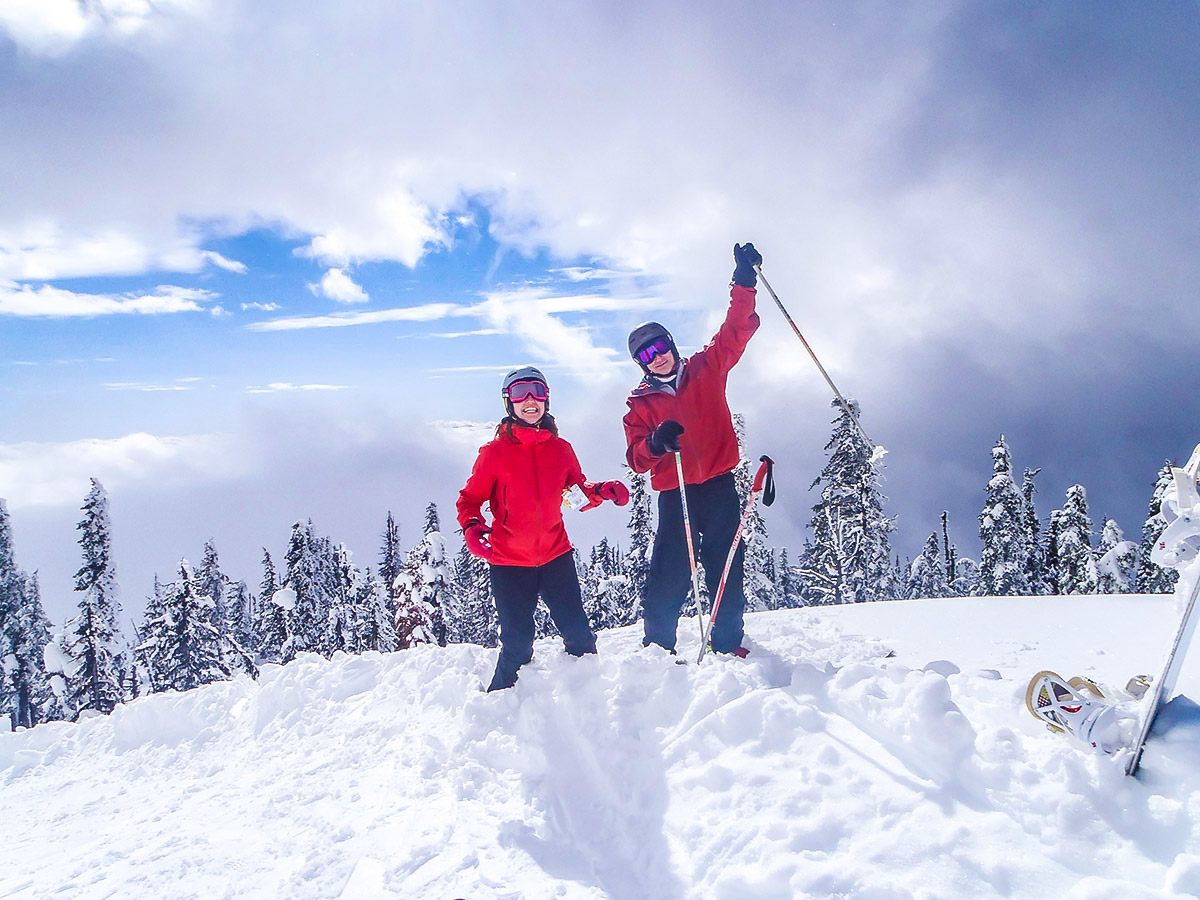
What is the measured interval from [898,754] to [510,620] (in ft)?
10.2

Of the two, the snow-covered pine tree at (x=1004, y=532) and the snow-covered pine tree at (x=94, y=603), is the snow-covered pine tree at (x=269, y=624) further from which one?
the snow-covered pine tree at (x=1004, y=532)

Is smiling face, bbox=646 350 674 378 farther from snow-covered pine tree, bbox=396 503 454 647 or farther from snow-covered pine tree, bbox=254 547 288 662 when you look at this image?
snow-covered pine tree, bbox=254 547 288 662

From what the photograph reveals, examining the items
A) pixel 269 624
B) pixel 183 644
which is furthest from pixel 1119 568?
pixel 269 624

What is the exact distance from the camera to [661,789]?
362cm

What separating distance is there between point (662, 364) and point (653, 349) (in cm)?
16

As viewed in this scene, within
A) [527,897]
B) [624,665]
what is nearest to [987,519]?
[624,665]

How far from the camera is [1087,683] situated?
3.26 m

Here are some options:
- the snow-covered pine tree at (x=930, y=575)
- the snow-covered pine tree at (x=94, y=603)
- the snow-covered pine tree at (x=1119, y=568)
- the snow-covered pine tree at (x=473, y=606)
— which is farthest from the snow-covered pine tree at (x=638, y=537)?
the snow-covered pine tree at (x=930, y=575)

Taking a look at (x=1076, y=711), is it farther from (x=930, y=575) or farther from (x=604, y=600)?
(x=930, y=575)

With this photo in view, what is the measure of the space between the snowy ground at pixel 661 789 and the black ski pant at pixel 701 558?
0.49 meters

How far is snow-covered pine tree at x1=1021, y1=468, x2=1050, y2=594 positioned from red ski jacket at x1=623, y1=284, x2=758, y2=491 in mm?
25485

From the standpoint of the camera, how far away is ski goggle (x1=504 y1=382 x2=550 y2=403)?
5457mm

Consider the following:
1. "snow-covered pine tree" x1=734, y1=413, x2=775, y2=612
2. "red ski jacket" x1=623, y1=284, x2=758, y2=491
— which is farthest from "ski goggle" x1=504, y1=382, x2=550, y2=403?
"snow-covered pine tree" x1=734, y1=413, x2=775, y2=612

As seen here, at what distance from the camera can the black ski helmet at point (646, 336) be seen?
5.55 metres
